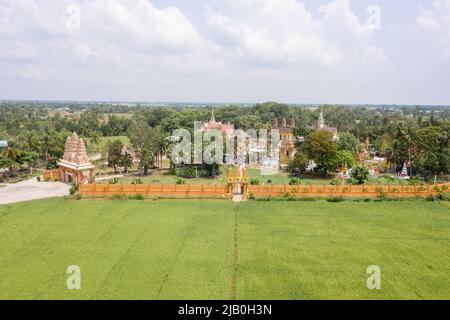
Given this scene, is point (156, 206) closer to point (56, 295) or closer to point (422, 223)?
point (56, 295)

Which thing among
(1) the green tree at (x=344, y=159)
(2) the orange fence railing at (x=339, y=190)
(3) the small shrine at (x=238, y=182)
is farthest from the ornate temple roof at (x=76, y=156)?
(1) the green tree at (x=344, y=159)

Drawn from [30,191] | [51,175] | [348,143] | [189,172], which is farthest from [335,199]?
[51,175]

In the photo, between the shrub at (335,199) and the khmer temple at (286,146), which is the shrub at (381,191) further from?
the khmer temple at (286,146)

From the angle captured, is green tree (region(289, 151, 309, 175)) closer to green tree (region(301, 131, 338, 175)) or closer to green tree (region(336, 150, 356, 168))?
green tree (region(301, 131, 338, 175))

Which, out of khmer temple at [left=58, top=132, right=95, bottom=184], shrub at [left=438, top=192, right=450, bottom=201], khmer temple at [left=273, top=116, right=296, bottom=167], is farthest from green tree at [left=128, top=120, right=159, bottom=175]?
shrub at [left=438, top=192, right=450, bottom=201]

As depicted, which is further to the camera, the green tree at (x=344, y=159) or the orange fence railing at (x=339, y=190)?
the green tree at (x=344, y=159)

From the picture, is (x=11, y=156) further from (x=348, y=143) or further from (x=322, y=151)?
(x=348, y=143)
